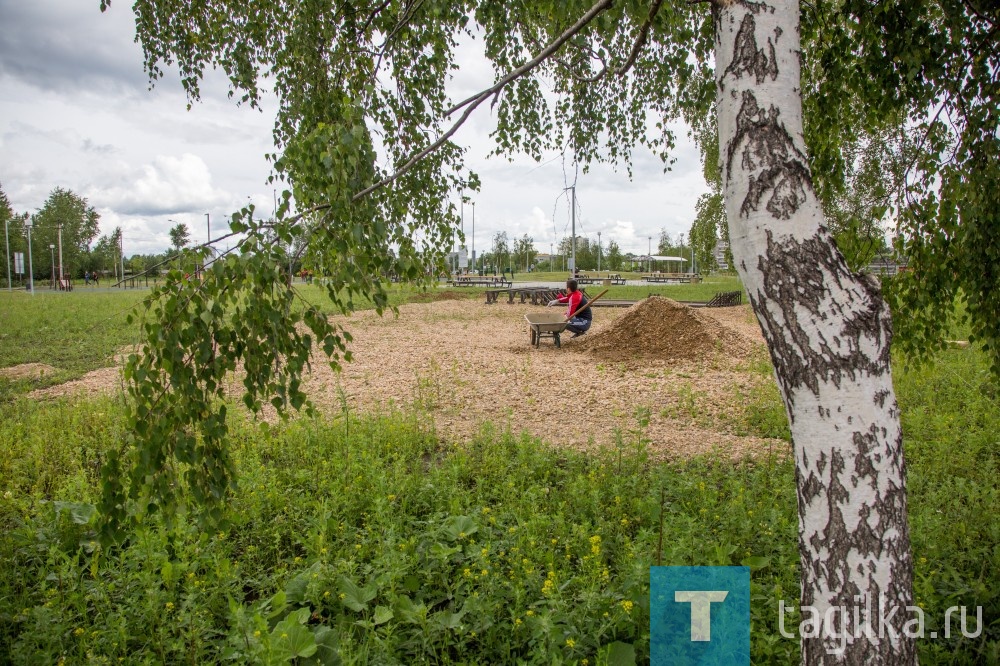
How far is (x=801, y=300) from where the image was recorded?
5.14 feet

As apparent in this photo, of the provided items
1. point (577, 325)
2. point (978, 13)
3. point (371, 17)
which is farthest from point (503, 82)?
point (577, 325)

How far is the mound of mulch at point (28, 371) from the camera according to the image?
8.42 m

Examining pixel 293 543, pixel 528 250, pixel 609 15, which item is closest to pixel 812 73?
pixel 609 15

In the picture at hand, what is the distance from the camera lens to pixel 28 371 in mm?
8805

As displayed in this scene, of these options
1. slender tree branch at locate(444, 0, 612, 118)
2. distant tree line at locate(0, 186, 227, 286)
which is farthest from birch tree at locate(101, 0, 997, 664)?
distant tree line at locate(0, 186, 227, 286)

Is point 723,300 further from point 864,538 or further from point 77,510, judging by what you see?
point 864,538

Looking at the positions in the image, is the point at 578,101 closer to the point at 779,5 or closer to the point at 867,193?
the point at 867,193

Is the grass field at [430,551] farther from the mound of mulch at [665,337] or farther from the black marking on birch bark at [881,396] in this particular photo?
the mound of mulch at [665,337]

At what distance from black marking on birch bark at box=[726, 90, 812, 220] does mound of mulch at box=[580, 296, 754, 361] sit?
8.09 m

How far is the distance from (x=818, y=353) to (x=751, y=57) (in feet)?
2.84

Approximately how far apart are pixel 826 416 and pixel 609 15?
2044 millimetres

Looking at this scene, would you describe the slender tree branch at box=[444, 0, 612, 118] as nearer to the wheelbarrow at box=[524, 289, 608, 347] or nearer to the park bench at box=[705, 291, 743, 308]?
the wheelbarrow at box=[524, 289, 608, 347]

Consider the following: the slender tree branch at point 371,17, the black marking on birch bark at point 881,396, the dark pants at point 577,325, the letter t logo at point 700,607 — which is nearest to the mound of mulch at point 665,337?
the dark pants at point 577,325

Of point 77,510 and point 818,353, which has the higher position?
point 818,353
